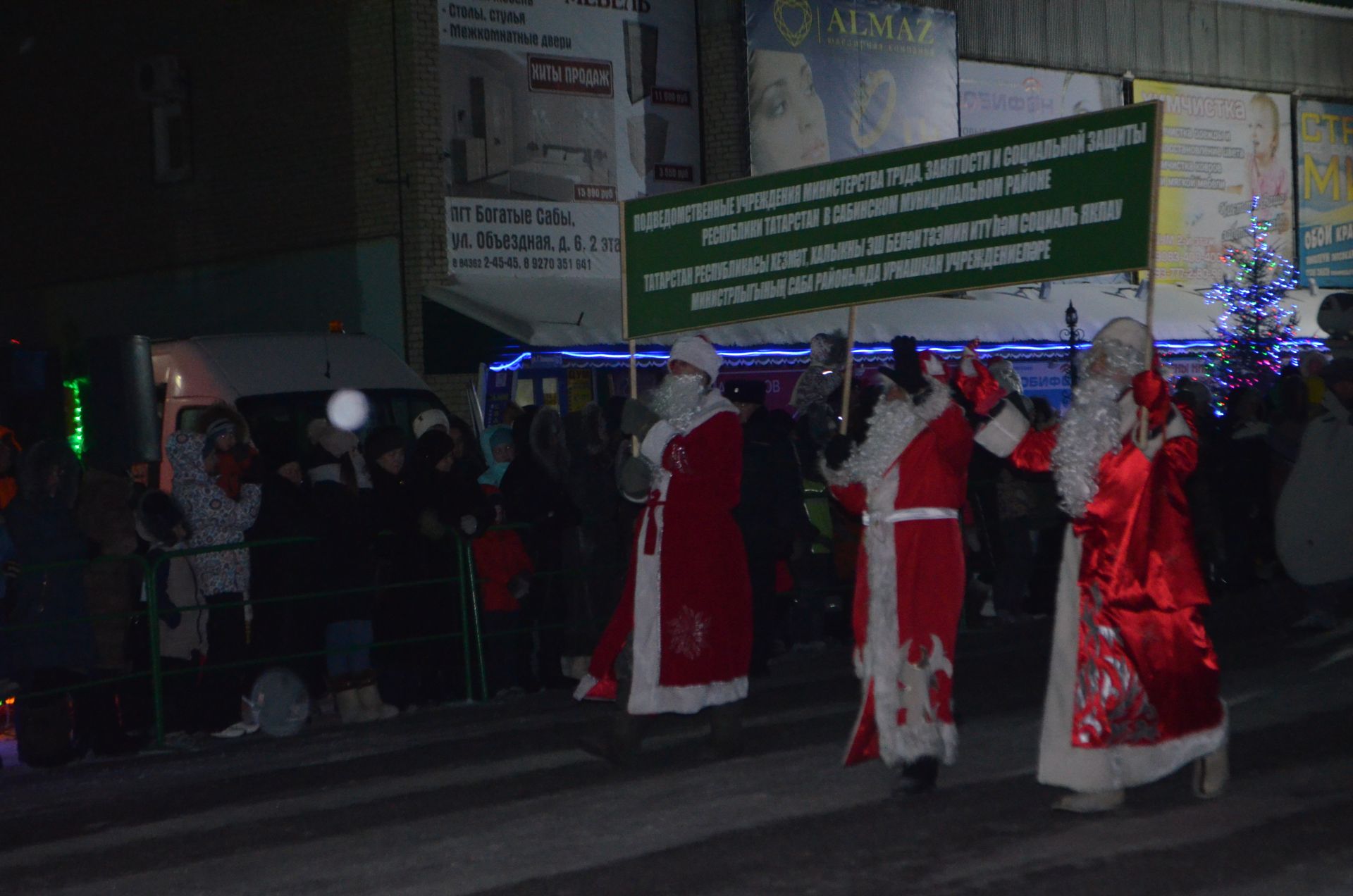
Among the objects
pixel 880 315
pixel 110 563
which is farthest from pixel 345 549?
pixel 880 315

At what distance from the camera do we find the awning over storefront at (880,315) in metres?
19.9

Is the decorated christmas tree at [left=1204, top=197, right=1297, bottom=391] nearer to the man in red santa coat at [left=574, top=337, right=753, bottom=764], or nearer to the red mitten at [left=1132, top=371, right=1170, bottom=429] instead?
the man in red santa coat at [left=574, top=337, right=753, bottom=764]

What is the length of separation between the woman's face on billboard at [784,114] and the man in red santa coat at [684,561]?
15413 mm

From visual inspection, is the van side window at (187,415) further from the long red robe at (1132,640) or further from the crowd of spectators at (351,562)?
the long red robe at (1132,640)

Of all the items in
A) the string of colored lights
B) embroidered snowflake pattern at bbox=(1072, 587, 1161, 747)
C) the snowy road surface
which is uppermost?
the string of colored lights

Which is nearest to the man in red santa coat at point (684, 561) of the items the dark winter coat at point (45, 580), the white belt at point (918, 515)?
the white belt at point (918, 515)

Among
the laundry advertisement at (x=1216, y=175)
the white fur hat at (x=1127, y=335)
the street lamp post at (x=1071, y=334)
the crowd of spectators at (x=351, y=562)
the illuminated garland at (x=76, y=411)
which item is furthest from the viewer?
the laundry advertisement at (x=1216, y=175)

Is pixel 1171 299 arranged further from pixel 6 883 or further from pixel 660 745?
pixel 6 883

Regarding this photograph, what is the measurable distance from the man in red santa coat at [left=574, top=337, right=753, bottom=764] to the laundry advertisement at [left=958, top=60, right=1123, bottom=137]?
19.3m

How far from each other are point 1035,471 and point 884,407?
69cm

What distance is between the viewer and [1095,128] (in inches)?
335

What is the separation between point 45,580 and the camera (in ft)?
32.7

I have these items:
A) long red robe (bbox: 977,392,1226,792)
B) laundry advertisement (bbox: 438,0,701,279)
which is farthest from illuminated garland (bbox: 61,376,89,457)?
long red robe (bbox: 977,392,1226,792)

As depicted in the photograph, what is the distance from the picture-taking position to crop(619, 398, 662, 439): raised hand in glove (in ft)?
28.4
